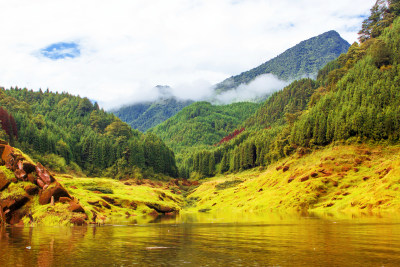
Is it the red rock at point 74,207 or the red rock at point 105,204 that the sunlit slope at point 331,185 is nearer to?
the red rock at point 105,204

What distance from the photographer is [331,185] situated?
92.8 meters

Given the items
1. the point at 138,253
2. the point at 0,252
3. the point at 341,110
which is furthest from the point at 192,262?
the point at 341,110

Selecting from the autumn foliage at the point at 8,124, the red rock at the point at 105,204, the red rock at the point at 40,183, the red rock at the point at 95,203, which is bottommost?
the red rock at the point at 105,204

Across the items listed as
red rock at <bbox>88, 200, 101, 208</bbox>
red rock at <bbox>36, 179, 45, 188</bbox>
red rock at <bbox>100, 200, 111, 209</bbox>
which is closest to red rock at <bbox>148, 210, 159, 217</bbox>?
red rock at <bbox>100, 200, 111, 209</bbox>

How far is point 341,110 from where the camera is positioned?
139 meters

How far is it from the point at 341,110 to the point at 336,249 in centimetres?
12648

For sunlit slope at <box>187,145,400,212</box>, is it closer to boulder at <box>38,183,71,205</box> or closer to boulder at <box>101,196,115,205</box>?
boulder at <box>101,196,115,205</box>

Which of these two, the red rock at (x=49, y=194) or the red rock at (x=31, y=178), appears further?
the red rock at (x=31, y=178)

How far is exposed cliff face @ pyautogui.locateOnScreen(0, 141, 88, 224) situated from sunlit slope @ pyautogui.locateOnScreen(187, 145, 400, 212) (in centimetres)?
5821

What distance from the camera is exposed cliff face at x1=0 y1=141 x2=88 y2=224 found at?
161 feet

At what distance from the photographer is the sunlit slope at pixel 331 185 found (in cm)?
7325

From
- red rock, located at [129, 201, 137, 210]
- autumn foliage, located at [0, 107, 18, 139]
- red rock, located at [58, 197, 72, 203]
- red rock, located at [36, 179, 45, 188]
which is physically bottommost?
red rock, located at [129, 201, 137, 210]

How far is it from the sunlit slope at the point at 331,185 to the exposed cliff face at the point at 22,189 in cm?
5821

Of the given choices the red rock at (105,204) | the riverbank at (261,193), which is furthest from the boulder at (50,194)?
the red rock at (105,204)
